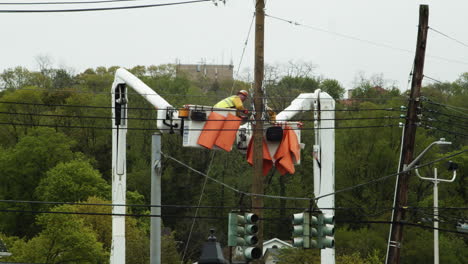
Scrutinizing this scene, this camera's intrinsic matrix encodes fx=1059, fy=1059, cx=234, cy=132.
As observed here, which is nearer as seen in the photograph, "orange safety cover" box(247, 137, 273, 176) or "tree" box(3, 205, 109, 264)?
"orange safety cover" box(247, 137, 273, 176)

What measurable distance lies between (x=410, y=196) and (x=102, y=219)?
2150cm

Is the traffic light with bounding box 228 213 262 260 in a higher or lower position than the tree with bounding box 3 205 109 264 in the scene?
higher

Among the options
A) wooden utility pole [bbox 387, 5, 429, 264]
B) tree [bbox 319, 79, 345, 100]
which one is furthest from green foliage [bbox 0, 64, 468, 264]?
wooden utility pole [bbox 387, 5, 429, 264]

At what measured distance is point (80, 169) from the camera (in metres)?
81.6

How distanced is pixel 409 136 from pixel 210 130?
563cm

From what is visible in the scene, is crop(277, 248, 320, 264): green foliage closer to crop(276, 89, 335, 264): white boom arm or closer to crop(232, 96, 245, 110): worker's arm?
crop(276, 89, 335, 264): white boom arm

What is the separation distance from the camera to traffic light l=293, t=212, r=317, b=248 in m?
23.0

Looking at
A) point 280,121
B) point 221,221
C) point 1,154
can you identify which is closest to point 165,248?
point 221,221

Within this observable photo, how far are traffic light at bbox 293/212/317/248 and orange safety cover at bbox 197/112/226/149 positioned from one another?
11.3ft

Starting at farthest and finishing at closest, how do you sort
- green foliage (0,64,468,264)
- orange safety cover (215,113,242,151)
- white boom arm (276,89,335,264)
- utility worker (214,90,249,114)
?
1. green foliage (0,64,468,264)
2. white boom arm (276,89,335,264)
3. utility worker (214,90,249,114)
4. orange safety cover (215,113,242,151)

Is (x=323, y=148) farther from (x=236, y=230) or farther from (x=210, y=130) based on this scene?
(x=236, y=230)

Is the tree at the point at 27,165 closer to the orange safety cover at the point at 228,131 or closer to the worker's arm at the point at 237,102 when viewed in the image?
the worker's arm at the point at 237,102

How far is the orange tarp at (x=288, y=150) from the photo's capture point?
83.3ft

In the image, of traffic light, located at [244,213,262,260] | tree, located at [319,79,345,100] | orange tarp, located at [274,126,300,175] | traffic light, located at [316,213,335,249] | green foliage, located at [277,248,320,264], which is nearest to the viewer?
traffic light, located at [244,213,262,260]
